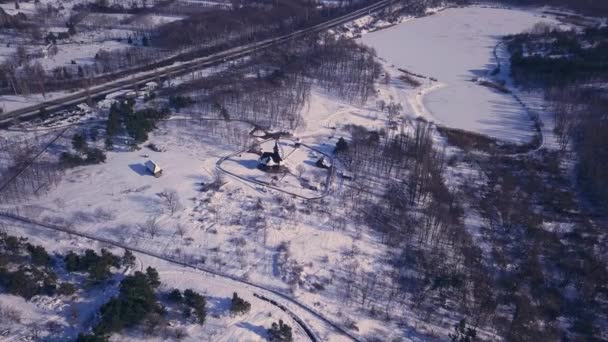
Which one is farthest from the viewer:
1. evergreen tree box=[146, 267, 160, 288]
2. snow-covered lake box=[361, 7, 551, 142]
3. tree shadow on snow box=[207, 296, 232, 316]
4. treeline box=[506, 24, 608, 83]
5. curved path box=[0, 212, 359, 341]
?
treeline box=[506, 24, 608, 83]

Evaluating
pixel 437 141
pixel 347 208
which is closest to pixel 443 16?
pixel 437 141

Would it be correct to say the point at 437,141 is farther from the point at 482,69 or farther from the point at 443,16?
the point at 443,16

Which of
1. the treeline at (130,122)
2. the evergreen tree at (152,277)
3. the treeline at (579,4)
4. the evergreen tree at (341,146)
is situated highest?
the treeline at (579,4)

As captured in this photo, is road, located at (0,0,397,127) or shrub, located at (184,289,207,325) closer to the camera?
shrub, located at (184,289,207,325)

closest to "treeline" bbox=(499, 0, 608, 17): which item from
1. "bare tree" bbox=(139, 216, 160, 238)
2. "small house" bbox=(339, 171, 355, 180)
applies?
"small house" bbox=(339, 171, 355, 180)

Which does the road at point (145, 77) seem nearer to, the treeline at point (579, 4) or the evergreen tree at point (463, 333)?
the evergreen tree at point (463, 333)

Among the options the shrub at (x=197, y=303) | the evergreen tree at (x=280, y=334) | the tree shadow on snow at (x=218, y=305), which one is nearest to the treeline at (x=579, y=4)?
the evergreen tree at (x=280, y=334)

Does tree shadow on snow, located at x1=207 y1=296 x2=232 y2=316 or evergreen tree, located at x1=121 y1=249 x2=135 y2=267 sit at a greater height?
evergreen tree, located at x1=121 y1=249 x2=135 y2=267

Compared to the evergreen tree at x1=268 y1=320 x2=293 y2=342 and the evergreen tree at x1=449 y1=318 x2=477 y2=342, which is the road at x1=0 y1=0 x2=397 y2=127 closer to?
the evergreen tree at x1=268 y1=320 x2=293 y2=342
